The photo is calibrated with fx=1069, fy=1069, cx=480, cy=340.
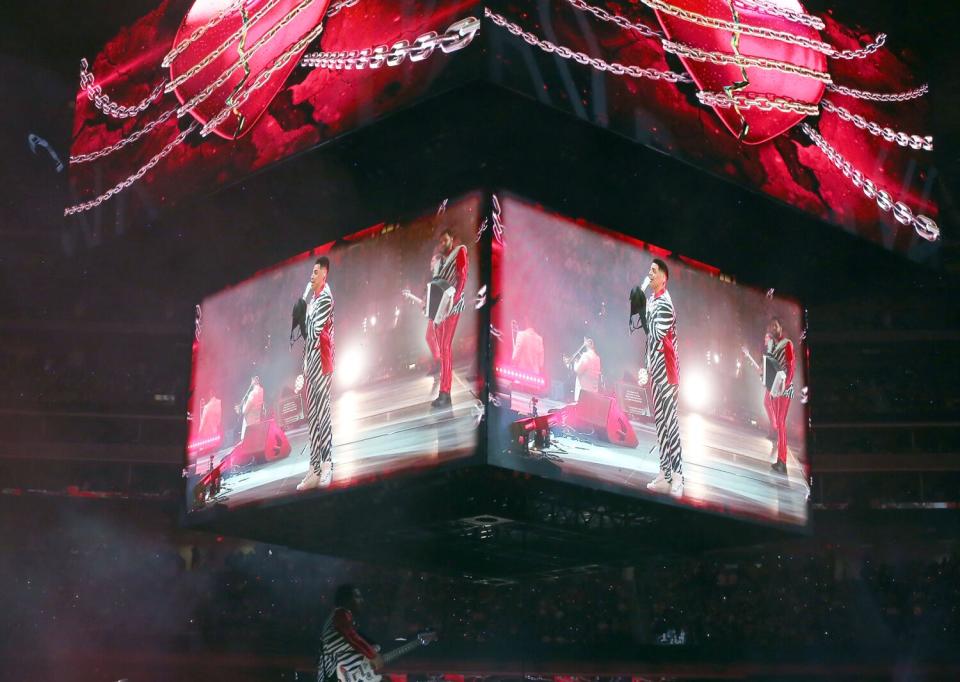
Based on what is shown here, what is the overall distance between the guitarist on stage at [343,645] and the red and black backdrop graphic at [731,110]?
3.15 m

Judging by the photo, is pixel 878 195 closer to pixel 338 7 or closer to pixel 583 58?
pixel 583 58


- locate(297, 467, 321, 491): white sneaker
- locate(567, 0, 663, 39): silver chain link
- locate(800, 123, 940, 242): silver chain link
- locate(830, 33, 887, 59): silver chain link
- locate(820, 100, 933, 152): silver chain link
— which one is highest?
locate(830, 33, 887, 59): silver chain link

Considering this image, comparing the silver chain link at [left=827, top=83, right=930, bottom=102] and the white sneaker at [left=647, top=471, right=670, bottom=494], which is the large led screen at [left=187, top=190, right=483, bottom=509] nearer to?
the white sneaker at [left=647, top=471, right=670, bottom=494]

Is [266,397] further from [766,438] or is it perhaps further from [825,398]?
[825,398]

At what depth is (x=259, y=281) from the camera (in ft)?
28.6

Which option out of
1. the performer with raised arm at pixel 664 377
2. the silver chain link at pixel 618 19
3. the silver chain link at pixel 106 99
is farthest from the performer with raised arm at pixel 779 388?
the silver chain link at pixel 106 99

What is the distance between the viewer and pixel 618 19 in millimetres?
6703

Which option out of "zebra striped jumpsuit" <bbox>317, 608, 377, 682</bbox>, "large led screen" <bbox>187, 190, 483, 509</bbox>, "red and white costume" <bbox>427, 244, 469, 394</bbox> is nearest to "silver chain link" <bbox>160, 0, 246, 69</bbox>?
"large led screen" <bbox>187, 190, 483, 509</bbox>

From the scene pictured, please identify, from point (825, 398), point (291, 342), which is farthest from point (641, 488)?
point (825, 398)

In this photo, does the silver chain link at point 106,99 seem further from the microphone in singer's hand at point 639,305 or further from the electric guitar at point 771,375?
the electric guitar at point 771,375

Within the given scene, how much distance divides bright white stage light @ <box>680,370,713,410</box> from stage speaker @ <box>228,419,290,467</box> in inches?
118

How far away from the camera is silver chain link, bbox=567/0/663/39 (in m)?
6.55

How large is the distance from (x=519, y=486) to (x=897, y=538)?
30.7ft

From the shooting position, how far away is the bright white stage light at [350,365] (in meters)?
7.54
